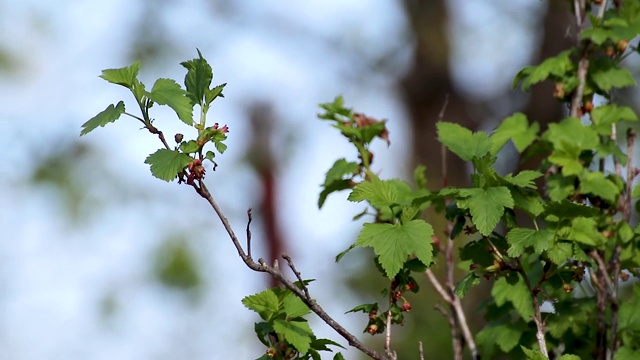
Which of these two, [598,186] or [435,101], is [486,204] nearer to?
[598,186]

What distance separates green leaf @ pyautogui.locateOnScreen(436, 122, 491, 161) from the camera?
2850 millimetres

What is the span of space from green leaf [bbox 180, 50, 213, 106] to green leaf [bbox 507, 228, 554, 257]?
0.88m

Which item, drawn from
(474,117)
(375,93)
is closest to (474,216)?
(474,117)

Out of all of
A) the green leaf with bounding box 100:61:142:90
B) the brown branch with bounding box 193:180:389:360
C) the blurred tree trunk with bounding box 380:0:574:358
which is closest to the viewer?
the brown branch with bounding box 193:180:389:360

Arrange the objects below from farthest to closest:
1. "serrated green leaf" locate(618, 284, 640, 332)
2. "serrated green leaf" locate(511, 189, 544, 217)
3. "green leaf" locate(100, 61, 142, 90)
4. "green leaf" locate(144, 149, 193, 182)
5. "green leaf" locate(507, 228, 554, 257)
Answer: "serrated green leaf" locate(618, 284, 640, 332), "serrated green leaf" locate(511, 189, 544, 217), "green leaf" locate(507, 228, 554, 257), "green leaf" locate(100, 61, 142, 90), "green leaf" locate(144, 149, 193, 182)

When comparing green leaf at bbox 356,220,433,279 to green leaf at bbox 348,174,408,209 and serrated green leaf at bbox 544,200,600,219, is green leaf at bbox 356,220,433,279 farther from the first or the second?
serrated green leaf at bbox 544,200,600,219

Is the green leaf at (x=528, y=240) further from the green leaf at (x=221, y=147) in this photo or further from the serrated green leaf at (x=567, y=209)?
the green leaf at (x=221, y=147)

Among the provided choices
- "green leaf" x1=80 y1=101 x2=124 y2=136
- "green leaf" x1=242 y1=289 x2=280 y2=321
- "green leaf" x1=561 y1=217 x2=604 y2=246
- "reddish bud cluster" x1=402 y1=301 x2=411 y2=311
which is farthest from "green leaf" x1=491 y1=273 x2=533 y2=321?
"green leaf" x1=80 y1=101 x2=124 y2=136

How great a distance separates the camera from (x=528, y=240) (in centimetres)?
260

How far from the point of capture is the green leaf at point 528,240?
2586 mm

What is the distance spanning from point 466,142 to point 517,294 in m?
0.47

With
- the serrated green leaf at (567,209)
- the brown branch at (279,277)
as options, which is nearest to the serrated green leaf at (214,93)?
the brown branch at (279,277)

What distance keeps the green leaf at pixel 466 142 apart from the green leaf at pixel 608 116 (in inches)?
26.7

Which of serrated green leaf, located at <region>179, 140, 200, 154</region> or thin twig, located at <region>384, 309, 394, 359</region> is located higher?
serrated green leaf, located at <region>179, 140, 200, 154</region>
